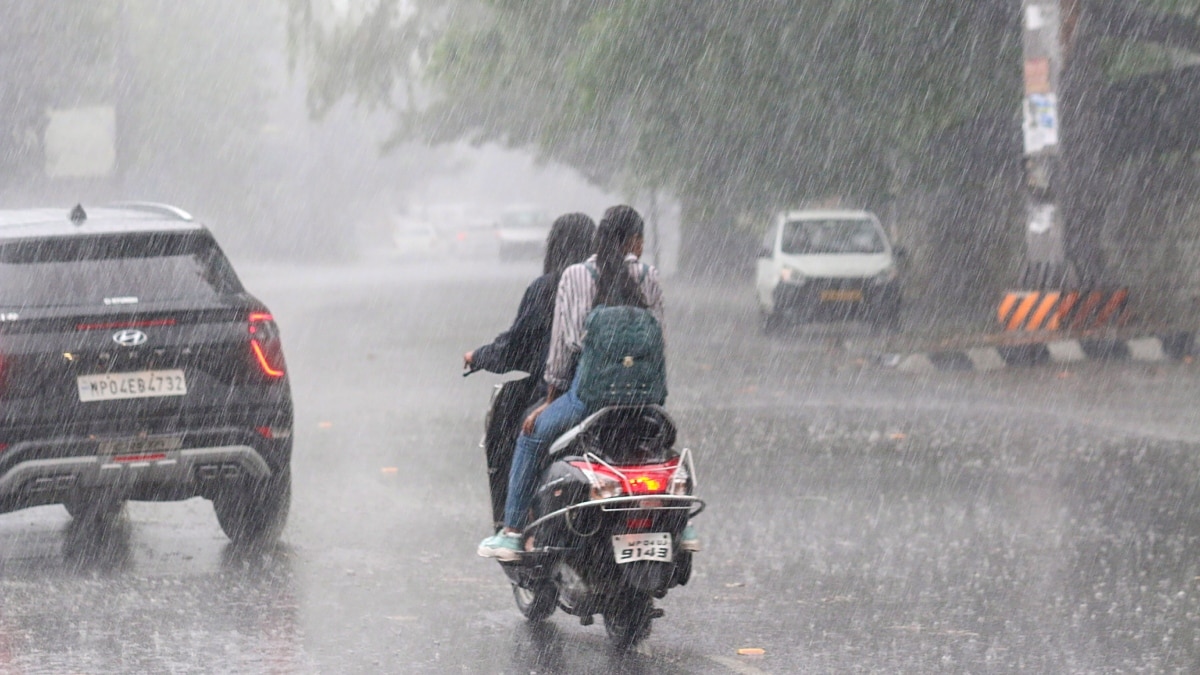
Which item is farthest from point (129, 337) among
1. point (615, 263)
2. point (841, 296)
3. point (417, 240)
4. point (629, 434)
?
point (417, 240)

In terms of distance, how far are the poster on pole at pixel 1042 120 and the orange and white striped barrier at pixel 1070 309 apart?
1.75m

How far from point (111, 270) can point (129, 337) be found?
43 cm

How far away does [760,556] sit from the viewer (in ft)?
29.6

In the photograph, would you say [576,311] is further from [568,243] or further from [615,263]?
[568,243]

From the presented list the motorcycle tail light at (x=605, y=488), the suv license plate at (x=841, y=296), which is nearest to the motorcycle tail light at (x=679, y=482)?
the motorcycle tail light at (x=605, y=488)

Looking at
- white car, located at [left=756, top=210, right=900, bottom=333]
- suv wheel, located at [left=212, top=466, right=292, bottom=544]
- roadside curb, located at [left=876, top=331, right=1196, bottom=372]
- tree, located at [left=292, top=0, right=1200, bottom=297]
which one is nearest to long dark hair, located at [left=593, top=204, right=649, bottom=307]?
suv wheel, located at [left=212, top=466, right=292, bottom=544]

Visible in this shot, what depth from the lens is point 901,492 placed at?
11.0 m

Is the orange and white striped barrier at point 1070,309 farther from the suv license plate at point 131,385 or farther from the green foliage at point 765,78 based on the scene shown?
the suv license plate at point 131,385

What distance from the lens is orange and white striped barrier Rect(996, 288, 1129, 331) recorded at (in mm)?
20266

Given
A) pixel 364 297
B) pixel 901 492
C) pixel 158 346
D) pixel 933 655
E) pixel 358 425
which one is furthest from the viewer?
pixel 364 297

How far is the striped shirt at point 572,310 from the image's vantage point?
6.77 m

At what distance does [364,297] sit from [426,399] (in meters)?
21.6

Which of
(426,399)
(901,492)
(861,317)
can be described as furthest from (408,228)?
(901,492)

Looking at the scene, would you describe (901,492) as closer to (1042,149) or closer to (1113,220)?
(1042,149)
